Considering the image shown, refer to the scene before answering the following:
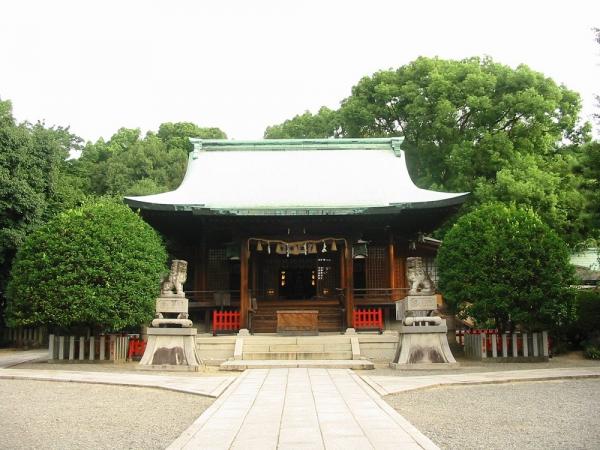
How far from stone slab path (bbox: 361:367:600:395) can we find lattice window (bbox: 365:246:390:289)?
9.76 metres

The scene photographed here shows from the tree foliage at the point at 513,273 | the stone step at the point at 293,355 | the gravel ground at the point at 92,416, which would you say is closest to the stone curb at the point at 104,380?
the gravel ground at the point at 92,416

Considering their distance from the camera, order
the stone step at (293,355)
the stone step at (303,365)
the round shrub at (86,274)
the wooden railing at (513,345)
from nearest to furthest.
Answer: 1. the stone step at (303,365)
2. the round shrub at (86,274)
3. the wooden railing at (513,345)
4. the stone step at (293,355)

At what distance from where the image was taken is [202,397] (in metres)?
10.2

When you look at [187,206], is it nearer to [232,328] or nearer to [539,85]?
[232,328]

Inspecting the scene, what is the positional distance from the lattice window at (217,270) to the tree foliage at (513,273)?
366 inches

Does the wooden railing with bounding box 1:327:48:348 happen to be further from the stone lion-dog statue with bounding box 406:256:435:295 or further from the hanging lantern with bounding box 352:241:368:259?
the stone lion-dog statue with bounding box 406:256:435:295

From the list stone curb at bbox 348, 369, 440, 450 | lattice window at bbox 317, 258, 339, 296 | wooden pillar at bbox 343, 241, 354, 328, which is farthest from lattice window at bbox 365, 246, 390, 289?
stone curb at bbox 348, 369, 440, 450

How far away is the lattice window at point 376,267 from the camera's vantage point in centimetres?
2303

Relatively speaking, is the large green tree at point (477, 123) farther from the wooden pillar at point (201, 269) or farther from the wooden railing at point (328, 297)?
the wooden pillar at point (201, 269)

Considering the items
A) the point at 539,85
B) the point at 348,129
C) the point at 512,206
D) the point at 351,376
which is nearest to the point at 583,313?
the point at 512,206

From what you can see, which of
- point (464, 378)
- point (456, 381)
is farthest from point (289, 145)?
point (456, 381)

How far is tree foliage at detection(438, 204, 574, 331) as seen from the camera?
16656 mm

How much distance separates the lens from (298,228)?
846 inches

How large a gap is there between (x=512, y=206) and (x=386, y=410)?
476 inches
